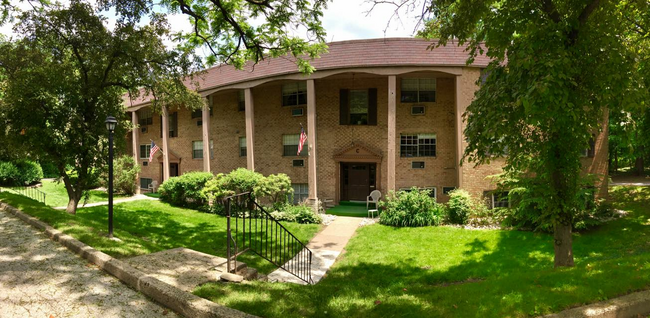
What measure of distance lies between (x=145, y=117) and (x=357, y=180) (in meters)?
19.4

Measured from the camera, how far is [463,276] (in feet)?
25.3

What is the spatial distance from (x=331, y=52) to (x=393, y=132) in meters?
4.90

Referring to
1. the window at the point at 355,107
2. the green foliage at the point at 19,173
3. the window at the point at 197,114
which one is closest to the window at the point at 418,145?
the window at the point at 355,107

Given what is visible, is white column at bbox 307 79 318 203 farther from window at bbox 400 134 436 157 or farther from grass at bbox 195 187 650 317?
window at bbox 400 134 436 157

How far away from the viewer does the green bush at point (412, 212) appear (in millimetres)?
12438

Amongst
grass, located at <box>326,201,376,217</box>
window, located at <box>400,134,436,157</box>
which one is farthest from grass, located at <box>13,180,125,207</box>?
window, located at <box>400,134,436,157</box>

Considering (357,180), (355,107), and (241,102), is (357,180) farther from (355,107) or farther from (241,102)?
(241,102)

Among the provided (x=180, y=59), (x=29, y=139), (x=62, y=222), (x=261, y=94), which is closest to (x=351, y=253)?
(x=62, y=222)

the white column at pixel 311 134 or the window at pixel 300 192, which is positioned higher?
the white column at pixel 311 134

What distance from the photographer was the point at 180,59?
11477 mm

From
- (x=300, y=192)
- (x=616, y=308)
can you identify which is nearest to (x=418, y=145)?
(x=300, y=192)

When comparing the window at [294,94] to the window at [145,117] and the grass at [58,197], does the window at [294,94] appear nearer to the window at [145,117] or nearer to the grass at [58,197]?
the grass at [58,197]

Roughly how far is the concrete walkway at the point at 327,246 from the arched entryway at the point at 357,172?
2555 mm

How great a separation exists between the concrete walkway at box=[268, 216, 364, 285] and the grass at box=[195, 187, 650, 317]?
0.35 meters
